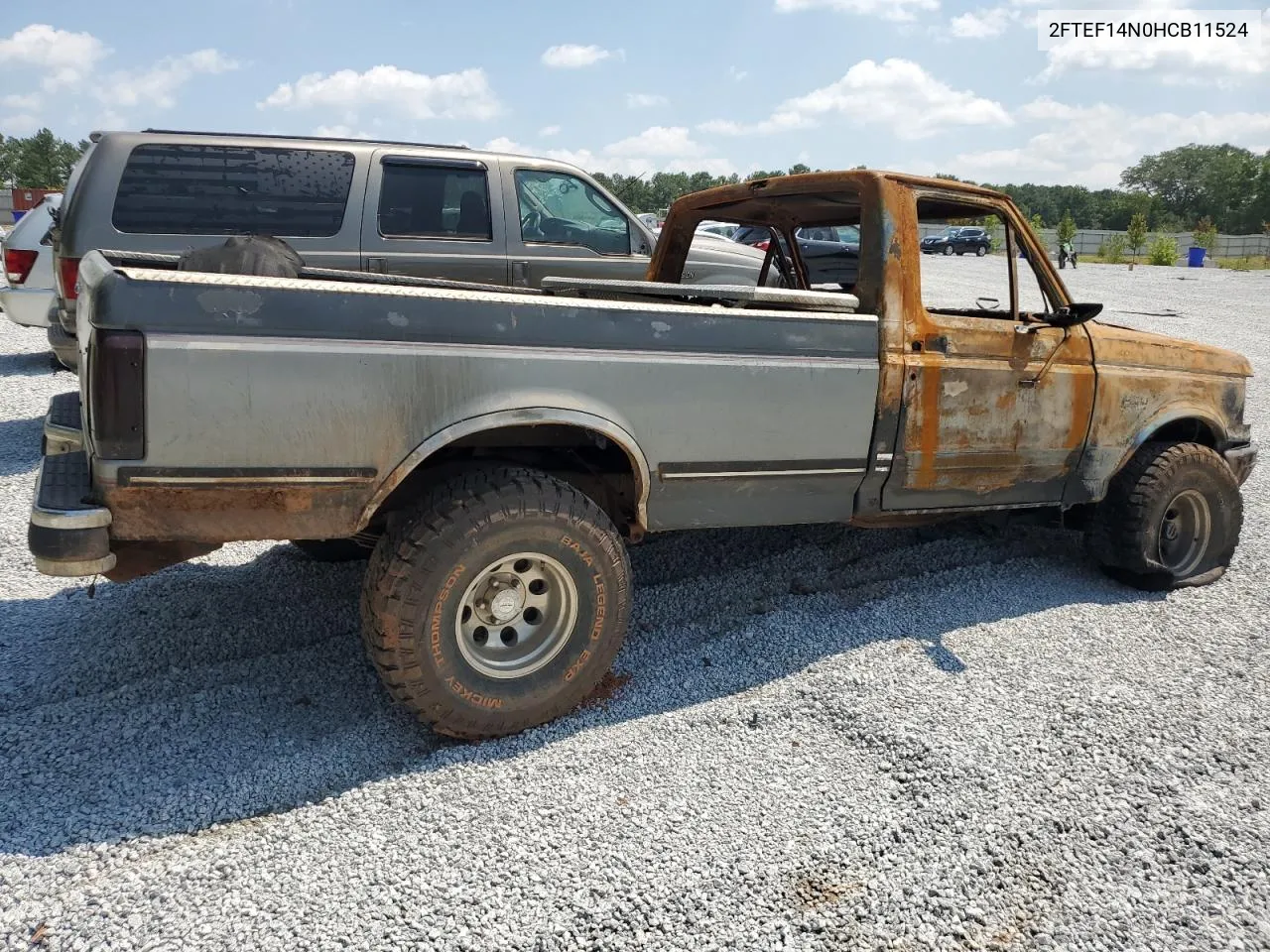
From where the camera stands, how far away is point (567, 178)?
22.8 feet

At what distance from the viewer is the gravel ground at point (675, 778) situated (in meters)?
2.33

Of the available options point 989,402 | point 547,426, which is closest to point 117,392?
point 547,426

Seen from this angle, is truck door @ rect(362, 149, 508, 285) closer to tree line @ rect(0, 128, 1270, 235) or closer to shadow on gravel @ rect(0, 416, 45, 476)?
shadow on gravel @ rect(0, 416, 45, 476)

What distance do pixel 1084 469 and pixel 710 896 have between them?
2.94 metres

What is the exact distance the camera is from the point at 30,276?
27.7 ft

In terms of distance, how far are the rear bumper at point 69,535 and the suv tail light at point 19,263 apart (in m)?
7.17

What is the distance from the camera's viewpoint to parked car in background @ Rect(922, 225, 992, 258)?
38625 millimetres

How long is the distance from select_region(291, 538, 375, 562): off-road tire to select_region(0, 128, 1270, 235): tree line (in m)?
53.5

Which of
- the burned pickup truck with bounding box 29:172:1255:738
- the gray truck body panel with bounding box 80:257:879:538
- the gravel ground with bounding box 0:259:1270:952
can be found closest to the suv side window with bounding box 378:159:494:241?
the burned pickup truck with bounding box 29:172:1255:738

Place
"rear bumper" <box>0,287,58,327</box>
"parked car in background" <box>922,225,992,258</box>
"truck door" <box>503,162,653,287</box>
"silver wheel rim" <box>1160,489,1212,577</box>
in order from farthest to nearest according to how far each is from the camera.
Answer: "parked car in background" <box>922,225,992,258</box>, "rear bumper" <box>0,287,58,327</box>, "truck door" <box>503,162,653,287</box>, "silver wheel rim" <box>1160,489,1212,577</box>

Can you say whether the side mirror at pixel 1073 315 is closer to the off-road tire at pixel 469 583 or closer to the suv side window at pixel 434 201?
the off-road tire at pixel 469 583

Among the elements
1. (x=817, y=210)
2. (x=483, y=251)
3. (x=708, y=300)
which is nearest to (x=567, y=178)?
(x=483, y=251)

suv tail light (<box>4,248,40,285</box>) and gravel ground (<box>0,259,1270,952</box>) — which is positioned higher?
suv tail light (<box>4,248,40,285</box>)

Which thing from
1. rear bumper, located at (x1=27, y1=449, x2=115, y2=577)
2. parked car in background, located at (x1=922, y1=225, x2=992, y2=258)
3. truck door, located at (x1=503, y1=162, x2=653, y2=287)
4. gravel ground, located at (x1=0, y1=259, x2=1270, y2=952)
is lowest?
gravel ground, located at (x1=0, y1=259, x2=1270, y2=952)
